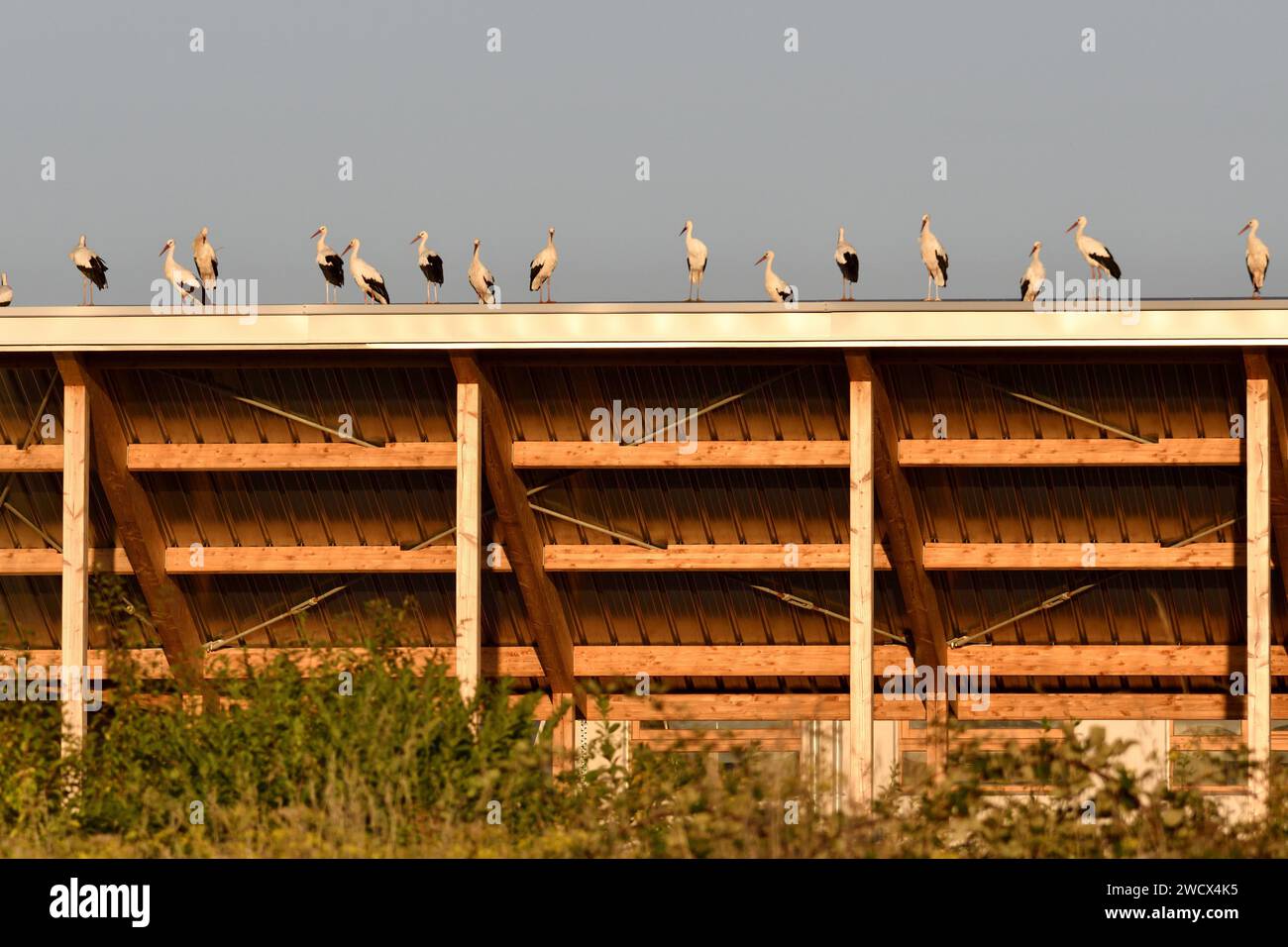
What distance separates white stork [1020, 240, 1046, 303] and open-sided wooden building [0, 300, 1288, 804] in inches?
71.1

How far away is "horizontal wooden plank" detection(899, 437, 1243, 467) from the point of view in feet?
59.3

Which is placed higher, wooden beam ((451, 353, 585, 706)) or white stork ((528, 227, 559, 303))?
white stork ((528, 227, 559, 303))

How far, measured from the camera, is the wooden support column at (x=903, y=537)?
17.9m

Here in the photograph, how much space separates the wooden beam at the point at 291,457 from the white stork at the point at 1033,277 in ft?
22.7

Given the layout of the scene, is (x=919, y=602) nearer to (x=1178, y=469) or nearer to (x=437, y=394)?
(x=1178, y=469)

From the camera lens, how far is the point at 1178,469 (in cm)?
1884

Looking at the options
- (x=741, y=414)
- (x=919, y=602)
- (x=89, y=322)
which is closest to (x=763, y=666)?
(x=919, y=602)


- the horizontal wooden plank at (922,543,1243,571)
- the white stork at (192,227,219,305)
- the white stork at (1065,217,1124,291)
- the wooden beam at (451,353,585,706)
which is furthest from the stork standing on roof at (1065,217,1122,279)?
the white stork at (192,227,219,305)

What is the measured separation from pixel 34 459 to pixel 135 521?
1304 mm

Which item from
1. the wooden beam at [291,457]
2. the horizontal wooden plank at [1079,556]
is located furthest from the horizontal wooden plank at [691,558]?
the wooden beam at [291,457]

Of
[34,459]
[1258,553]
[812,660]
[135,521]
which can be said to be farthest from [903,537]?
[34,459]

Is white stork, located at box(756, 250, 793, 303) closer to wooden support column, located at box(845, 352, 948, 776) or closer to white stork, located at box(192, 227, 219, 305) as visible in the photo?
wooden support column, located at box(845, 352, 948, 776)

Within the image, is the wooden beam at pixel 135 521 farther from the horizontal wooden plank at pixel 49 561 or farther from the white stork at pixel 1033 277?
the white stork at pixel 1033 277
